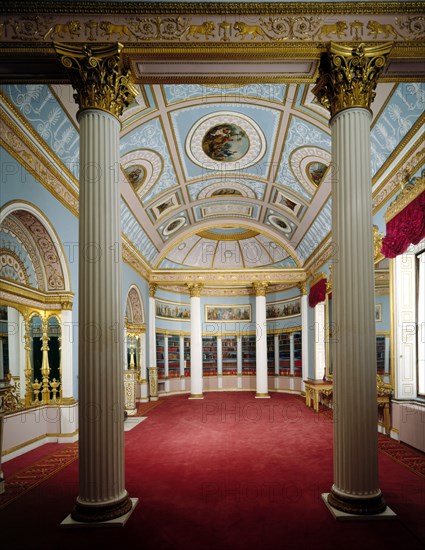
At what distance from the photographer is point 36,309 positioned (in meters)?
9.81

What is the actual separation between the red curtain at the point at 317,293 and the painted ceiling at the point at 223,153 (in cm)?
148

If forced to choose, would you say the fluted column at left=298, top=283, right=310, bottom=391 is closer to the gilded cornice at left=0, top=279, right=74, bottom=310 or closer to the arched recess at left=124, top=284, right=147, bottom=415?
the arched recess at left=124, top=284, right=147, bottom=415

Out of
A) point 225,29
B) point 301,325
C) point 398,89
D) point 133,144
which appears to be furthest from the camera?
point 301,325

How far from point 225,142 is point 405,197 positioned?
4.82 metres

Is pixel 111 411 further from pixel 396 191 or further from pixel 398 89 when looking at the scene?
pixel 396 191

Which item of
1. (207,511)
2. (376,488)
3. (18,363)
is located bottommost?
(207,511)

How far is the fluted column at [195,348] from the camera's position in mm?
18812

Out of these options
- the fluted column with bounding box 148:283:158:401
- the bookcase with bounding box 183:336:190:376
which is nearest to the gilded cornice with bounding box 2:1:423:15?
the fluted column with bounding box 148:283:158:401

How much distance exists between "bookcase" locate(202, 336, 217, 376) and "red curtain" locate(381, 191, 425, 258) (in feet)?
44.1

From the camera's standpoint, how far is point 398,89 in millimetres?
7551

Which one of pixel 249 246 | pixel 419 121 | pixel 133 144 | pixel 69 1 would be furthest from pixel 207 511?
pixel 249 246

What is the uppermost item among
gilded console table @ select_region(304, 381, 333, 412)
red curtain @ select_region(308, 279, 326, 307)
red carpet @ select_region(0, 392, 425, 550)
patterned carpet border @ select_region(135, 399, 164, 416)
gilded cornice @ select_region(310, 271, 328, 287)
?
gilded cornice @ select_region(310, 271, 328, 287)

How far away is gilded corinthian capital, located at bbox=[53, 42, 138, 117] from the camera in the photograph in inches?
208

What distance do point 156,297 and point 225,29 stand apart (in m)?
15.4
